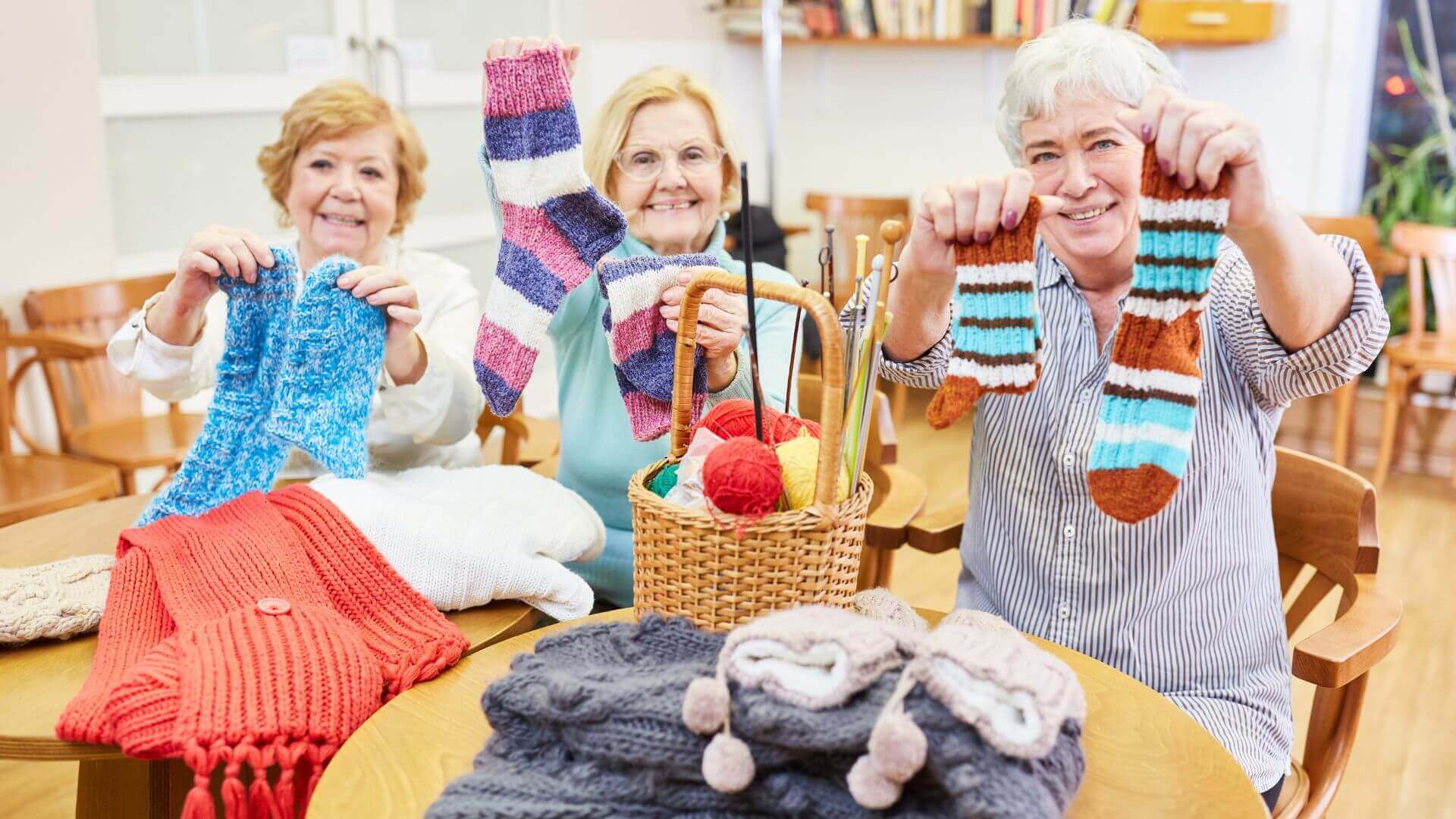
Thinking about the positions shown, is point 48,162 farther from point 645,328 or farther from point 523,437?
point 645,328

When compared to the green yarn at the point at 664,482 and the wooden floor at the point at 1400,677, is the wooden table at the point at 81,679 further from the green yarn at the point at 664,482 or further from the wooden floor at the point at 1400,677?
the wooden floor at the point at 1400,677

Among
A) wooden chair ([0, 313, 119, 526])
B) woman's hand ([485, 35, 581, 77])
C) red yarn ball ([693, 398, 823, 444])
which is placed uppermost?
woman's hand ([485, 35, 581, 77])

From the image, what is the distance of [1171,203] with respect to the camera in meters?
1.09

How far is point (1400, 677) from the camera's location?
2934 mm

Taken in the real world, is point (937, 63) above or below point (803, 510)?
above

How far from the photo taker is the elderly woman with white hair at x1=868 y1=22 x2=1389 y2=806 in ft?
4.57

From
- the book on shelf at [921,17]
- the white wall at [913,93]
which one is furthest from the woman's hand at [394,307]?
the book on shelf at [921,17]

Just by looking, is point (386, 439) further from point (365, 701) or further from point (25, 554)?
point (365, 701)

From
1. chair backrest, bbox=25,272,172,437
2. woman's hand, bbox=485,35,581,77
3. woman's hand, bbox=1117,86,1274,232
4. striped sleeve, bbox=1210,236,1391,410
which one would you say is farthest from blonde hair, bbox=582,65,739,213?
chair backrest, bbox=25,272,172,437

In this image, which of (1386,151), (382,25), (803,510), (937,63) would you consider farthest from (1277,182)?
(803,510)

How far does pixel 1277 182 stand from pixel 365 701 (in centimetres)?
470

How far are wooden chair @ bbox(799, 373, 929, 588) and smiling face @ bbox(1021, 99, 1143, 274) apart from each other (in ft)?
→ 1.35

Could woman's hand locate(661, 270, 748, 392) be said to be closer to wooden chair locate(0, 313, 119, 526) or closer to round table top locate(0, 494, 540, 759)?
round table top locate(0, 494, 540, 759)

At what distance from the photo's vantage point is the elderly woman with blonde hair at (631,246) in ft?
5.83
